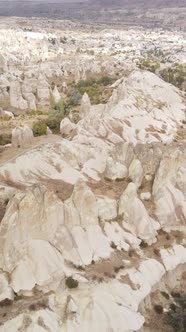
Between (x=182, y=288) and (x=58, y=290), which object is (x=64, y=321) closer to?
(x=58, y=290)

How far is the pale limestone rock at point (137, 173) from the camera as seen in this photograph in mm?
35094

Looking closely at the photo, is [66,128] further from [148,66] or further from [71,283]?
[148,66]

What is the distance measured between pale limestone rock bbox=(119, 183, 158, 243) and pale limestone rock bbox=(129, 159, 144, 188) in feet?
12.1

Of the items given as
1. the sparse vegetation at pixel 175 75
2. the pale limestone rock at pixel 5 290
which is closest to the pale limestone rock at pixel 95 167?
the pale limestone rock at pixel 5 290

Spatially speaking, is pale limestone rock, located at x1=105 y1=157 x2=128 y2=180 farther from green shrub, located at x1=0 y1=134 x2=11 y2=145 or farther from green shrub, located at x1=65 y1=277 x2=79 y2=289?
green shrub, located at x1=0 y1=134 x2=11 y2=145

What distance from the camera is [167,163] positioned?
112ft

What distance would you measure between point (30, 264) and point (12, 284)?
161 centimetres

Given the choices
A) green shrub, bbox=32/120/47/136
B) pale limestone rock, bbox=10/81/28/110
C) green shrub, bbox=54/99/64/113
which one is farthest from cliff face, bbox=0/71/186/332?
pale limestone rock, bbox=10/81/28/110

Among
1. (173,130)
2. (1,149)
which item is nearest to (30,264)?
(1,149)

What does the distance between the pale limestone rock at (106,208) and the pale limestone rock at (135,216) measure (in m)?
0.56

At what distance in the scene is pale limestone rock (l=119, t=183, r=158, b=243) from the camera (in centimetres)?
3077

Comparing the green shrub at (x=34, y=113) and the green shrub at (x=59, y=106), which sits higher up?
the green shrub at (x=59, y=106)

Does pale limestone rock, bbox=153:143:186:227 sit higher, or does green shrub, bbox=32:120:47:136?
pale limestone rock, bbox=153:143:186:227

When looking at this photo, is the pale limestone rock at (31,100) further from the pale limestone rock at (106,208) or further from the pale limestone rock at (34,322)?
the pale limestone rock at (34,322)
